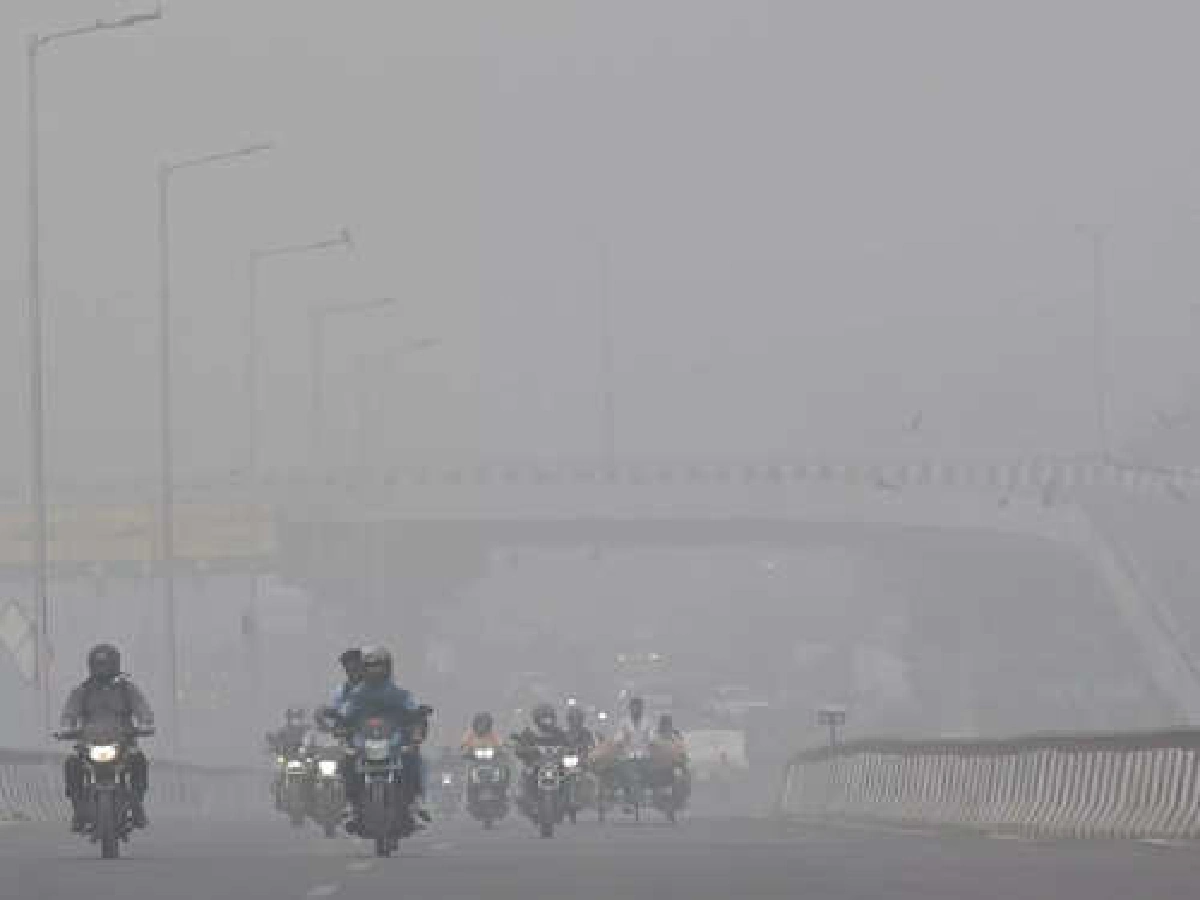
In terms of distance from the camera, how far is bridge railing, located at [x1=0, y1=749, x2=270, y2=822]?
6862 centimetres

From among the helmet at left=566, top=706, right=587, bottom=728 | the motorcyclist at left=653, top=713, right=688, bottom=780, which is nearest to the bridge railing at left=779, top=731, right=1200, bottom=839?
the motorcyclist at left=653, top=713, right=688, bottom=780

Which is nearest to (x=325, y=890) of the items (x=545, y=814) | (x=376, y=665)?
(x=376, y=665)

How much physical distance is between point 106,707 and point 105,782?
2.00 feet

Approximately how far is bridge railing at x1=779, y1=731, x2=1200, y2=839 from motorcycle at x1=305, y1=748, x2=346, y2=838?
6967mm

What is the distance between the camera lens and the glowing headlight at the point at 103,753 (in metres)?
42.2

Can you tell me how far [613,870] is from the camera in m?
37.4

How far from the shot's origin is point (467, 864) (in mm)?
39469

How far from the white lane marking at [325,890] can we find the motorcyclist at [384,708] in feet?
23.0

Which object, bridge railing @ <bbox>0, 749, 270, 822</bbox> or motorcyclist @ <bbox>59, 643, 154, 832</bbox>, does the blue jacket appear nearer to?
motorcyclist @ <bbox>59, 643, 154, 832</bbox>

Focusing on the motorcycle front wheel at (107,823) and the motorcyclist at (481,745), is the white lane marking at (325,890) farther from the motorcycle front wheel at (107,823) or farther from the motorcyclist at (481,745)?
the motorcyclist at (481,745)

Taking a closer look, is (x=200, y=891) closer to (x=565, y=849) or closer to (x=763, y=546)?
(x=565, y=849)

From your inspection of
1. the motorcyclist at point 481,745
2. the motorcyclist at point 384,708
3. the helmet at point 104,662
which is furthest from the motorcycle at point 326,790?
the motorcyclist at point 384,708

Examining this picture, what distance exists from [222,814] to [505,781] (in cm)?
3159

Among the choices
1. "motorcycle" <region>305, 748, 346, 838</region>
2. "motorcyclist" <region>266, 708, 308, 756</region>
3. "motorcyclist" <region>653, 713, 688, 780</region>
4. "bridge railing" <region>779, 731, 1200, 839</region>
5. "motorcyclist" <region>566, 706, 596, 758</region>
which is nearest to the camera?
"bridge railing" <region>779, 731, 1200, 839</region>
